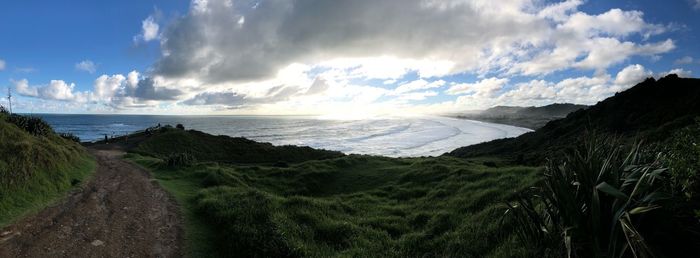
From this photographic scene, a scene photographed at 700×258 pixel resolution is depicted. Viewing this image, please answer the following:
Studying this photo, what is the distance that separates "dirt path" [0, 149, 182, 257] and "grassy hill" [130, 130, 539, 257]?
2.32ft

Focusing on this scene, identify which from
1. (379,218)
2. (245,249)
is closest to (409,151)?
(379,218)

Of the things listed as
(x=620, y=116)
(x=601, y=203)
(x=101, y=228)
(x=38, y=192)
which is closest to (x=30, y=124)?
(x=38, y=192)

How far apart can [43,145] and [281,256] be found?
13.1 metres

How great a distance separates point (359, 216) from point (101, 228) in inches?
307

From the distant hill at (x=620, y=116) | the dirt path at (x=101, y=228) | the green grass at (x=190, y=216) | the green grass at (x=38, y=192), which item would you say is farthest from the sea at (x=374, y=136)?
the dirt path at (x=101, y=228)

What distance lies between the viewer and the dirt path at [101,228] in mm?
9086

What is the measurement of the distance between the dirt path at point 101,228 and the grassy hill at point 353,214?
707mm

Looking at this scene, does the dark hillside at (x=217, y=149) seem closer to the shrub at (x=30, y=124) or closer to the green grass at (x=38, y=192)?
the shrub at (x=30, y=124)

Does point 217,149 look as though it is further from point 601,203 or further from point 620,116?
point 620,116

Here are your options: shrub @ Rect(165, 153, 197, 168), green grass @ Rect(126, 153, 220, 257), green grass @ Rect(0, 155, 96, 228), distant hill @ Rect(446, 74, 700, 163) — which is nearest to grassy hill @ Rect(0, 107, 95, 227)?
A: green grass @ Rect(0, 155, 96, 228)

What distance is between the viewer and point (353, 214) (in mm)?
14273

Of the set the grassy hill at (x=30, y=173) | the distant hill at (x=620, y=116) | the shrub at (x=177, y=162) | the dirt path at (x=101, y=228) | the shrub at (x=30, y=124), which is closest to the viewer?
the dirt path at (x=101, y=228)

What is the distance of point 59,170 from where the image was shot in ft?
50.4

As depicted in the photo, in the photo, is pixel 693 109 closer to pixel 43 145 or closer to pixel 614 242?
pixel 614 242
